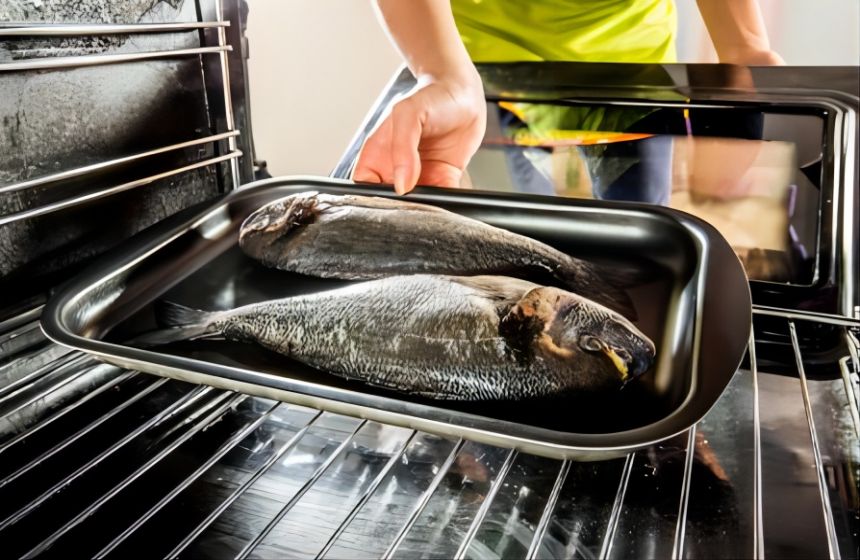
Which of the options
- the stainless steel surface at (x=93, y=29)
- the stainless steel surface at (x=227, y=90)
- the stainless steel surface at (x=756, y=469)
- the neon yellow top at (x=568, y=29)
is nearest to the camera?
the stainless steel surface at (x=756, y=469)

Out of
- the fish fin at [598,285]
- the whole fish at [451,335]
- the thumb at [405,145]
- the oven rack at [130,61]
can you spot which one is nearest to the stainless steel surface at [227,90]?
the oven rack at [130,61]

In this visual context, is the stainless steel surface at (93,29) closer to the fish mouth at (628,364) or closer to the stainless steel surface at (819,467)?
the fish mouth at (628,364)

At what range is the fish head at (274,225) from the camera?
0.88 m

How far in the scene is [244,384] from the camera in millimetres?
540

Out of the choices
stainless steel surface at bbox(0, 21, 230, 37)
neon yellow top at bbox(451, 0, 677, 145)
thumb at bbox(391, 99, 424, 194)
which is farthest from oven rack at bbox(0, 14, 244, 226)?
neon yellow top at bbox(451, 0, 677, 145)

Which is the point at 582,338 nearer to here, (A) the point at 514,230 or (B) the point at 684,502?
(B) the point at 684,502

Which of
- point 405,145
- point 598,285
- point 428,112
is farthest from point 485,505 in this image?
point 428,112

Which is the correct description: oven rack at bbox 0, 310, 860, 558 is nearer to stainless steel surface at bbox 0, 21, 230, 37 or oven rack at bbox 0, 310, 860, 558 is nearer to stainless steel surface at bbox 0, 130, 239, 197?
stainless steel surface at bbox 0, 130, 239, 197

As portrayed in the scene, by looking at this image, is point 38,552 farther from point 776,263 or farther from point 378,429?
point 776,263

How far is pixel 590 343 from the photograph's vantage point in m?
0.60

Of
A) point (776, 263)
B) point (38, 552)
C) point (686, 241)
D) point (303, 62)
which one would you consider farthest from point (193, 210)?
point (776, 263)

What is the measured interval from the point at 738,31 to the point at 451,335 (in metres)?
0.79

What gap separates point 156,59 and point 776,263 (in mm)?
868

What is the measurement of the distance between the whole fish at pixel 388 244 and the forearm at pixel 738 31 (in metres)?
0.53
